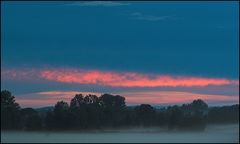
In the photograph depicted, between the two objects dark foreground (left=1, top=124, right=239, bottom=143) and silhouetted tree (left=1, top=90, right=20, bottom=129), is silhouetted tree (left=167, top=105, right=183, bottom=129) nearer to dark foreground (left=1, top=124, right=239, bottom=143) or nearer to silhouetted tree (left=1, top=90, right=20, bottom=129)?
dark foreground (left=1, top=124, right=239, bottom=143)

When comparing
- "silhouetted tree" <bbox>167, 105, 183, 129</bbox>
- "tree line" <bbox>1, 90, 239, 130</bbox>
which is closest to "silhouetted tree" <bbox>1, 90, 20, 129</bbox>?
"tree line" <bbox>1, 90, 239, 130</bbox>

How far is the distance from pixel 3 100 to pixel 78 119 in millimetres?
2142

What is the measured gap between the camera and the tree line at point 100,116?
412 inches

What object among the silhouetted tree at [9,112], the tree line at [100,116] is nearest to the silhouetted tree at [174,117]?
the tree line at [100,116]

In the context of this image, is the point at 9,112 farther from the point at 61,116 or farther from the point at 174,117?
the point at 174,117

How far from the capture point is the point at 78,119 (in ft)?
36.0

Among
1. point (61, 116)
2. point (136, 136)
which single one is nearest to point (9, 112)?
point (61, 116)

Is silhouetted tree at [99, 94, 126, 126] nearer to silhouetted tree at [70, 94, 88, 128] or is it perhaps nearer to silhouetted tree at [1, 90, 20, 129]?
silhouetted tree at [70, 94, 88, 128]

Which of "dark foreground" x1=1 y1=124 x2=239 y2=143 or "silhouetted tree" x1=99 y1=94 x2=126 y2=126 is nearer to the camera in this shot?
"dark foreground" x1=1 y1=124 x2=239 y2=143

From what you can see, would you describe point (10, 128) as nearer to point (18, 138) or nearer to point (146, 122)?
point (18, 138)

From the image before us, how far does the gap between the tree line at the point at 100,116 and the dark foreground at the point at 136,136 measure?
17.8 inches

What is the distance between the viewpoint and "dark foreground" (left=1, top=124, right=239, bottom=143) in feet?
30.5

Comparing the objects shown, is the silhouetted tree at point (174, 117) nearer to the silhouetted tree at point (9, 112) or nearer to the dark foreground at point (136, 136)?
the dark foreground at point (136, 136)

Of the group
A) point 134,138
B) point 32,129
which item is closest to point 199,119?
point 134,138
